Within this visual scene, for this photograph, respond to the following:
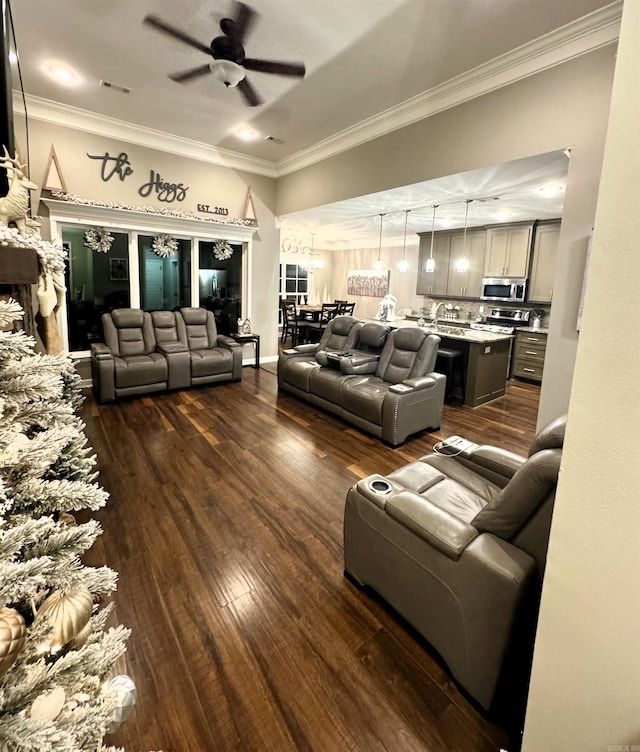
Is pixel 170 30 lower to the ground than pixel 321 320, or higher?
higher

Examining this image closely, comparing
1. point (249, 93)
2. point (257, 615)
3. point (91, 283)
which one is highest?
point (249, 93)

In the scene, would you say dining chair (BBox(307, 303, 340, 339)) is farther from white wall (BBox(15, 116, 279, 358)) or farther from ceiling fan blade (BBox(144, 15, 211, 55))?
ceiling fan blade (BBox(144, 15, 211, 55))

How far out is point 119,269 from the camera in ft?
17.0

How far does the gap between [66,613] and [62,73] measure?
4.75 meters

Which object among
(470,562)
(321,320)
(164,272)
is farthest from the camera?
(321,320)

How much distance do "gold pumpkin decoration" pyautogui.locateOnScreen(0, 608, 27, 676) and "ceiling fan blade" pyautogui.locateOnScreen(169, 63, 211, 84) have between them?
376 cm

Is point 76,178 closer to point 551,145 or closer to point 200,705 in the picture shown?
point 551,145

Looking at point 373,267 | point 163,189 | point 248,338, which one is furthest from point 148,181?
point 373,267

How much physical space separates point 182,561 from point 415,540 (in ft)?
4.38

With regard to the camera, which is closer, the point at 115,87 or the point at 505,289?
the point at 115,87

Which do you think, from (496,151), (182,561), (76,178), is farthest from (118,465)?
(496,151)

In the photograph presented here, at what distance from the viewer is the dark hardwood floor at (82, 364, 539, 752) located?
4.32 ft

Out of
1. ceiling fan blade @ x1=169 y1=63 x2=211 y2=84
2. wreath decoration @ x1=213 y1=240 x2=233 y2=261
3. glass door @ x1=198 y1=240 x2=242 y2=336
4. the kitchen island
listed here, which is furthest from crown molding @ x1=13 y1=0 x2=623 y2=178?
the kitchen island

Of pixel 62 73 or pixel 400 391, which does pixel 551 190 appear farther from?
pixel 62 73
